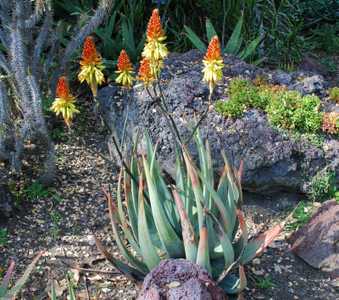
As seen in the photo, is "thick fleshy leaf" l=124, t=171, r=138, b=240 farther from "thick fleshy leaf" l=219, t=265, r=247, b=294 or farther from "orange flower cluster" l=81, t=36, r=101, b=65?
"orange flower cluster" l=81, t=36, r=101, b=65

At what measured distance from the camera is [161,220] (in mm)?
3119

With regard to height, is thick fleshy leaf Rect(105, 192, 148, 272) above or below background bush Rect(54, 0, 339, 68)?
below

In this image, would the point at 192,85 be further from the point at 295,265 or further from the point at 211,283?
the point at 211,283

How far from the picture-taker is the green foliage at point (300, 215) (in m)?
4.07

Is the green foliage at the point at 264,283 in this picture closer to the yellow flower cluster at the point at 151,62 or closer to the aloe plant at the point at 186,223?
the aloe plant at the point at 186,223

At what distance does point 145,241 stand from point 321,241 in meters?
1.24

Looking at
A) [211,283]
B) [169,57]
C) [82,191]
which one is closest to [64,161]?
[82,191]

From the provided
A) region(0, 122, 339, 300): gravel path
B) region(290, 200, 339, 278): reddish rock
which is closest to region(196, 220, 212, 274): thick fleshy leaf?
region(0, 122, 339, 300): gravel path

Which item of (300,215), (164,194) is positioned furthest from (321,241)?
(164,194)

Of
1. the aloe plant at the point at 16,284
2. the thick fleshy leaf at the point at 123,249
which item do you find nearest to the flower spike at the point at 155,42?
the thick fleshy leaf at the point at 123,249

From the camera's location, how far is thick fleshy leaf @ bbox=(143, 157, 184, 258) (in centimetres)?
312

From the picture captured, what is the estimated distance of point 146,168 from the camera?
3105mm

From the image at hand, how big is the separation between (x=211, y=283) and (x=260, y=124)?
5.29 ft

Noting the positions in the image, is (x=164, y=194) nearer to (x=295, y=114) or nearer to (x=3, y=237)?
(x=3, y=237)
